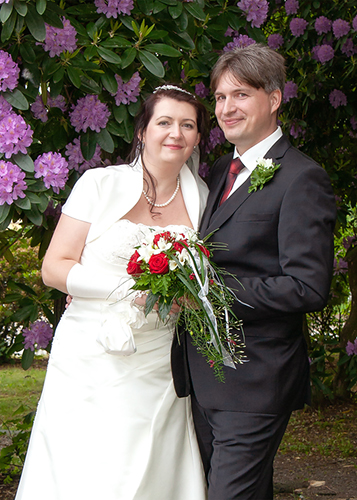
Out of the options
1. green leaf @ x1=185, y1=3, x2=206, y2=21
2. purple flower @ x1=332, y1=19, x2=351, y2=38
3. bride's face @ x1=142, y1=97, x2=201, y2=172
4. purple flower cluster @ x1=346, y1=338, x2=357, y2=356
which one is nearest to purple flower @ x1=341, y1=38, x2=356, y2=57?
purple flower @ x1=332, y1=19, x2=351, y2=38

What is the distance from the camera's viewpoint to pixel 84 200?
99.3 inches

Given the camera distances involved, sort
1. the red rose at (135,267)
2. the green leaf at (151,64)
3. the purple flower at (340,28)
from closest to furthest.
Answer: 1. the red rose at (135,267)
2. the green leaf at (151,64)
3. the purple flower at (340,28)

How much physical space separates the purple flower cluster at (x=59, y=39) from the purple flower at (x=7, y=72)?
18 centimetres

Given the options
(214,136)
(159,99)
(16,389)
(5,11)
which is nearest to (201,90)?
(214,136)

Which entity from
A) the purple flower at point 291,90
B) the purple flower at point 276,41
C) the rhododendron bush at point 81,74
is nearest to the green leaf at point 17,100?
the rhododendron bush at point 81,74

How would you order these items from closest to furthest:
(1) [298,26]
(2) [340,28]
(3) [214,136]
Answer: (3) [214,136] < (2) [340,28] < (1) [298,26]

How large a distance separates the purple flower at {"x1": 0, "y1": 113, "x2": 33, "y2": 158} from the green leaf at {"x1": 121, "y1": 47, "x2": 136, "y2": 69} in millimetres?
507

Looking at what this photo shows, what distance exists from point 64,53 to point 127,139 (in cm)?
46

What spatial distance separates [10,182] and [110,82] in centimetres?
66

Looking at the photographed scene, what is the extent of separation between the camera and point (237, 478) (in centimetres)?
221

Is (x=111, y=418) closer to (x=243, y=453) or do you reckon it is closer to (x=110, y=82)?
(x=243, y=453)

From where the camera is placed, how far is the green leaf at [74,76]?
2480mm

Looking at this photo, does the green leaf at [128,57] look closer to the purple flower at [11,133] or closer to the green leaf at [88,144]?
the green leaf at [88,144]

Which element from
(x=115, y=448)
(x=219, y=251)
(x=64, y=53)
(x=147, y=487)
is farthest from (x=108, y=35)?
(x=147, y=487)
